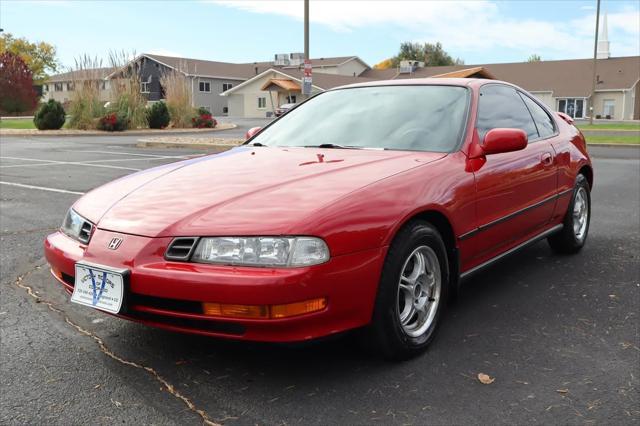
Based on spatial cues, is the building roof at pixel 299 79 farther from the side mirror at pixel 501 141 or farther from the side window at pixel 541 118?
the side mirror at pixel 501 141

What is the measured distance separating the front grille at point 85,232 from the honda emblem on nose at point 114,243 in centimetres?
26

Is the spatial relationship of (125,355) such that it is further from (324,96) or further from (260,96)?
(260,96)

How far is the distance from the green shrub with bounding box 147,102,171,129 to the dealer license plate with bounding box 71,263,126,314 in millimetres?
27109

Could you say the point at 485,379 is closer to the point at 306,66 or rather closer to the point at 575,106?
the point at 306,66

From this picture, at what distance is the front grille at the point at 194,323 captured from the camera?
269 cm

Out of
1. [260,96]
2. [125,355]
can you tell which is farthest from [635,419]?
[260,96]

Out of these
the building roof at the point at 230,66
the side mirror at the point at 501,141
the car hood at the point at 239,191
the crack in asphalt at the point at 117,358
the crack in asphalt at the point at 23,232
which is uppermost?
the building roof at the point at 230,66

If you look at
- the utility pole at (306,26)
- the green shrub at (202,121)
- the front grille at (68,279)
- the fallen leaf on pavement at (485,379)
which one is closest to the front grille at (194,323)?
the front grille at (68,279)

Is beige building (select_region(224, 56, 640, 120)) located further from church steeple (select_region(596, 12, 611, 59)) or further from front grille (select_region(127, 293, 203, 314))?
front grille (select_region(127, 293, 203, 314))

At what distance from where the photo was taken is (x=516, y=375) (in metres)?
3.02

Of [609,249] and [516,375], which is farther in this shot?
[609,249]

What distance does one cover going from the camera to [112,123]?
87.1 feet

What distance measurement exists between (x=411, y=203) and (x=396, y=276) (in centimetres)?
38

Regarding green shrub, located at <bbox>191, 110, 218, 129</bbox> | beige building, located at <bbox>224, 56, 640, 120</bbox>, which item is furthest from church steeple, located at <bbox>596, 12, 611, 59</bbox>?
green shrub, located at <bbox>191, 110, 218, 129</bbox>
